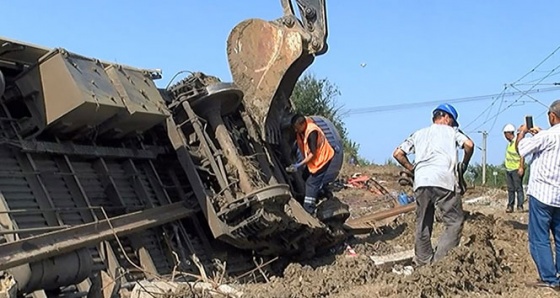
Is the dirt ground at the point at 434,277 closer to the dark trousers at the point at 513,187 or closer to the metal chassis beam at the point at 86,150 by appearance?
the metal chassis beam at the point at 86,150

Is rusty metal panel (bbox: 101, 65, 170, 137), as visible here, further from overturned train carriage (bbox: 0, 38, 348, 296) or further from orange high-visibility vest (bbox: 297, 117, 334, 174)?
orange high-visibility vest (bbox: 297, 117, 334, 174)

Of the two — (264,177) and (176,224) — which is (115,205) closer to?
(176,224)

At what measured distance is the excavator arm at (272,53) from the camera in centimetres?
941

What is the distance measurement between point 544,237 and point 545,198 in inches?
13.0

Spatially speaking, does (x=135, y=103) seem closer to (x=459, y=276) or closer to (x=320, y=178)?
(x=320, y=178)

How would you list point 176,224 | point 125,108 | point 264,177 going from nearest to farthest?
1. point 125,108
2. point 176,224
3. point 264,177

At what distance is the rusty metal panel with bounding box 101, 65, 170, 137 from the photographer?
25.4ft

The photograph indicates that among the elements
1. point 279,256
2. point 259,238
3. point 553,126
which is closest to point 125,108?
point 259,238

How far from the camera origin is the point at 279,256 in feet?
29.9

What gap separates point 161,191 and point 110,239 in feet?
5.27

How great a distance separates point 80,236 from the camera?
6.32 metres

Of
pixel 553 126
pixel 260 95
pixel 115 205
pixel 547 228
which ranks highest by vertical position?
pixel 260 95

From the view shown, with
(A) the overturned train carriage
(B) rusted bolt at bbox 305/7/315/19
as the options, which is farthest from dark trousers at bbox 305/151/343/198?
Result: (B) rusted bolt at bbox 305/7/315/19

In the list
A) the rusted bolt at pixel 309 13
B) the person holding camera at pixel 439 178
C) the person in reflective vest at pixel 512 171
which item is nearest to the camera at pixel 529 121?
the person holding camera at pixel 439 178
